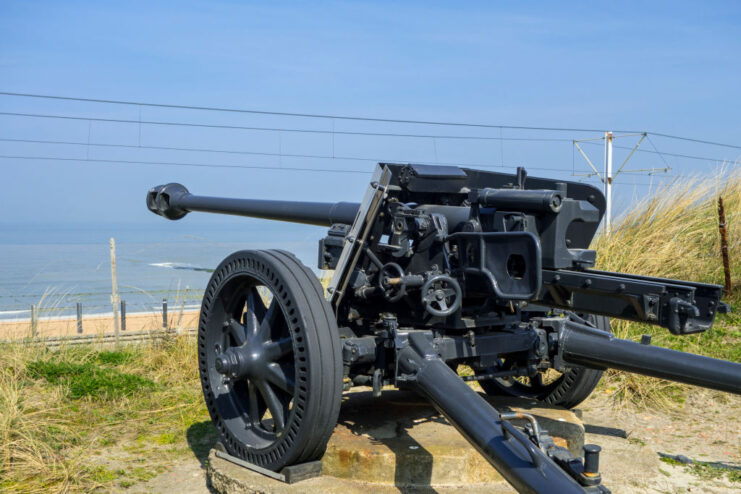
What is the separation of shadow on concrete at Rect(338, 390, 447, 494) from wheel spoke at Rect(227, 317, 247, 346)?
813mm

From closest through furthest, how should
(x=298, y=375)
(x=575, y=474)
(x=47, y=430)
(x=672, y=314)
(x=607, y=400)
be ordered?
(x=575, y=474) → (x=672, y=314) → (x=298, y=375) → (x=47, y=430) → (x=607, y=400)

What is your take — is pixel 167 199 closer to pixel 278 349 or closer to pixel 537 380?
pixel 278 349

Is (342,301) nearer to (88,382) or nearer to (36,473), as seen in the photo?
(36,473)

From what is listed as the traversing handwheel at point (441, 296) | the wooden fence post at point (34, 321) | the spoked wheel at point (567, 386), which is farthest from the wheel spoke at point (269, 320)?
the wooden fence post at point (34, 321)

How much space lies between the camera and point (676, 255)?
30.6ft

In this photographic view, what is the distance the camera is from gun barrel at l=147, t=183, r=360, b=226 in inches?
218

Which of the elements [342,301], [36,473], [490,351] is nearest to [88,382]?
[36,473]

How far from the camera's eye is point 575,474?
10.5 feet

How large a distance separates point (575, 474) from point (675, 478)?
6.97ft

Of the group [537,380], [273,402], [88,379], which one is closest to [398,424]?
[273,402]

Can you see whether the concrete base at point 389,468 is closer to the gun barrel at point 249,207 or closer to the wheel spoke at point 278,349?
the wheel spoke at point 278,349

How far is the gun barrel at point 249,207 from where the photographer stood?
5535 millimetres

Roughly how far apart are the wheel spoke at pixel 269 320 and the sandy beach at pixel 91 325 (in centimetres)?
460

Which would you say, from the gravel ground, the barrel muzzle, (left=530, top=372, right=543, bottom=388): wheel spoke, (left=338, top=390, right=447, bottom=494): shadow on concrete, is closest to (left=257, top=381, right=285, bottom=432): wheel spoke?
(left=338, top=390, right=447, bottom=494): shadow on concrete
